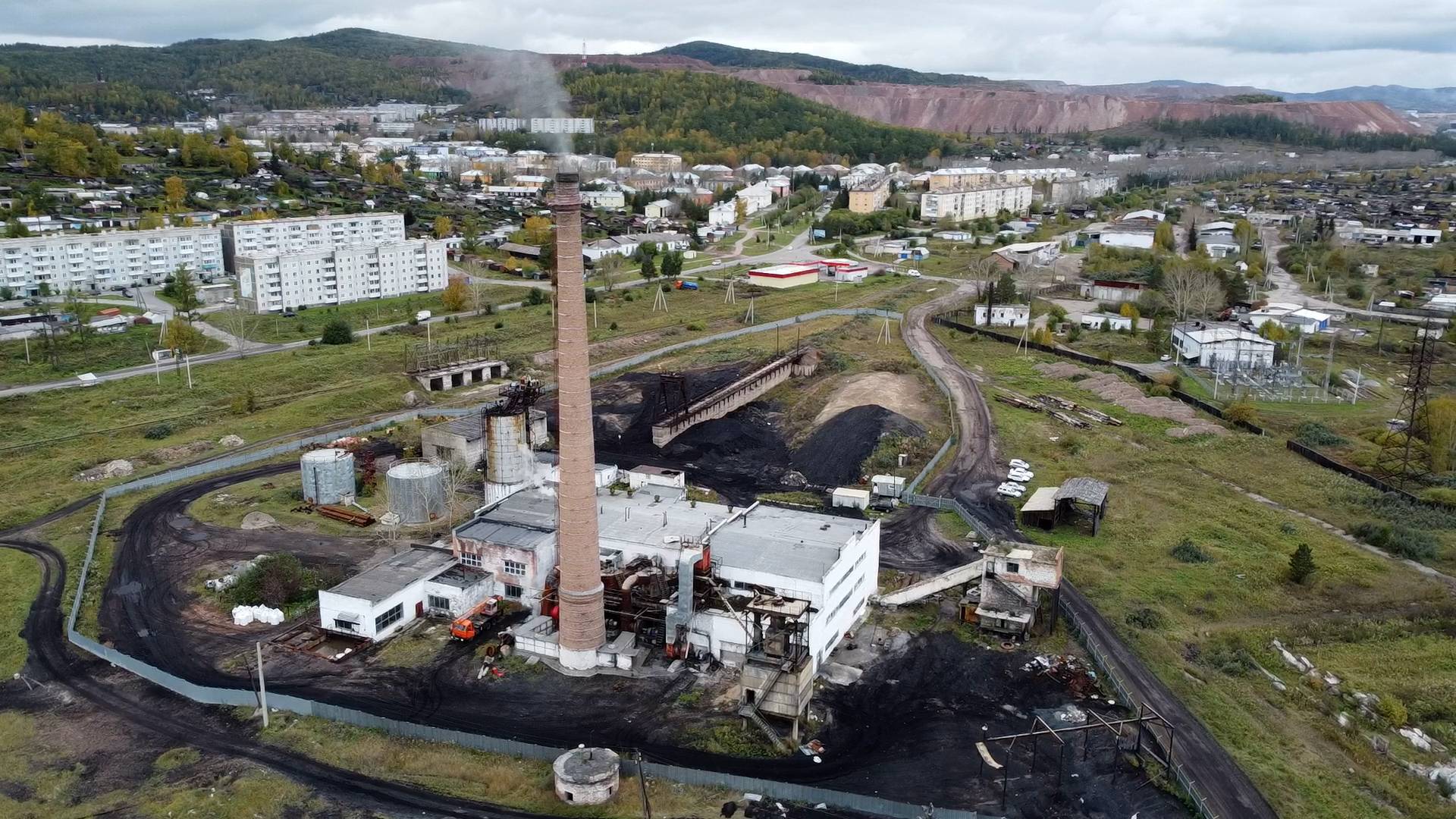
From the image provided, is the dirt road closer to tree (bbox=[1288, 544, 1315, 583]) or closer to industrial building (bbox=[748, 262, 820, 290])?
tree (bbox=[1288, 544, 1315, 583])

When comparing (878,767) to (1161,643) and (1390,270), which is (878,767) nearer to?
(1161,643)

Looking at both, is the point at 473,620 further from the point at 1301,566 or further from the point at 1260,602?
the point at 1301,566

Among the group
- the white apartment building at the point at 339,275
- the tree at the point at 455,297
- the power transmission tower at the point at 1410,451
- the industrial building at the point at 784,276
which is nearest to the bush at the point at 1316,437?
the power transmission tower at the point at 1410,451

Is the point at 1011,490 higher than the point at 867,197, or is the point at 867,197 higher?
the point at 867,197

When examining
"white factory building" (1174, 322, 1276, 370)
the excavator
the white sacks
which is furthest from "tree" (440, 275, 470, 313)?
"white factory building" (1174, 322, 1276, 370)

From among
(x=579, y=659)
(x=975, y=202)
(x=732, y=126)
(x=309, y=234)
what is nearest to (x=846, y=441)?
(x=579, y=659)

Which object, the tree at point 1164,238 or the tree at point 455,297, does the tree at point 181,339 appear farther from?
the tree at point 1164,238
